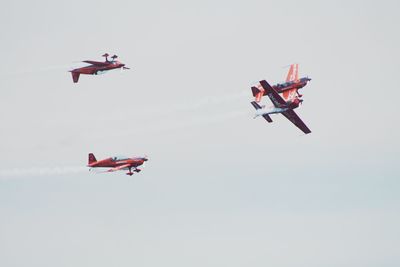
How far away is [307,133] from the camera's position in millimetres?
155125

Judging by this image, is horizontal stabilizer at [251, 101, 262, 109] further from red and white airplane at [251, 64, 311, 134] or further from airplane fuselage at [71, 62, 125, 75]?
airplane fuselage at [71, 62, 125, 75]

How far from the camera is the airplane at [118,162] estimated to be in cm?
14950

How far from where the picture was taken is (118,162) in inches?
5930

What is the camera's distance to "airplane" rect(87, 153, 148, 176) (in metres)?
150

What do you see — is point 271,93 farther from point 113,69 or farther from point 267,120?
point 113,69

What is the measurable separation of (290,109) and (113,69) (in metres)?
28.6

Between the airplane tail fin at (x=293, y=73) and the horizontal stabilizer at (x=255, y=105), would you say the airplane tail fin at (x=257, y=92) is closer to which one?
the horizontal stabilizer at (x=255, y=105)

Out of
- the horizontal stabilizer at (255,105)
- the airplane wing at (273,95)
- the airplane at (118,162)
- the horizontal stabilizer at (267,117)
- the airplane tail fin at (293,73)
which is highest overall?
the airplane tail fin at (293,73)

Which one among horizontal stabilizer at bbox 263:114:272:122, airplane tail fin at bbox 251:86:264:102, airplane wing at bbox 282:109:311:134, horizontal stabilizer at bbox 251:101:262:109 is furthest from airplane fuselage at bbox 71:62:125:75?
airplane wing at bbox 282:109:311:134

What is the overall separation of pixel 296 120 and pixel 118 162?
2953 centimetres

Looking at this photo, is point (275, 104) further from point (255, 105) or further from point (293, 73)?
point (293, 73)

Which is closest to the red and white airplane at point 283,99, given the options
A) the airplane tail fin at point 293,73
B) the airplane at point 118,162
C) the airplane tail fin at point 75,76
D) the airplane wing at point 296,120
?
Result: the airplane wing at point 296,120

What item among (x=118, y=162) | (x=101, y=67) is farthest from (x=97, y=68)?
(x=118, y=162)

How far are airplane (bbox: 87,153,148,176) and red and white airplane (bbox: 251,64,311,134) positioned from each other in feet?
65.8
